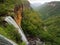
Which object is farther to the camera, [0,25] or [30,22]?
[30,22]

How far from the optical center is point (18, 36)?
2062 cm

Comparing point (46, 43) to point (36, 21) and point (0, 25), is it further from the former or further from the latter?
point (0, 25)

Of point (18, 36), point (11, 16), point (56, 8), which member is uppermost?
point (56, 8)

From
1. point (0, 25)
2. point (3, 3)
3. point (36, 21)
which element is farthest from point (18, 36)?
point (36, 21)

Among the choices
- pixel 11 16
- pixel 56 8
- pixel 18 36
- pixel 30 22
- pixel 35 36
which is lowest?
pixel 18 36

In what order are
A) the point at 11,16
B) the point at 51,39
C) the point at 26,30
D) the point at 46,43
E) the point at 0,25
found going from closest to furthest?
the point at 0,25, the point at 11,16, the point at 26,30, the point at 46,43, the point at 51,39

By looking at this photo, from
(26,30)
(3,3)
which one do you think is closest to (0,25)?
(3,3)

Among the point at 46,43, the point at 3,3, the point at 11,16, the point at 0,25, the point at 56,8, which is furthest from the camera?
the point at 56,8

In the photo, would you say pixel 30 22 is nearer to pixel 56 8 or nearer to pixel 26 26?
pixel 26 26

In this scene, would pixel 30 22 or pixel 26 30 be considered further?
pixel 30 22

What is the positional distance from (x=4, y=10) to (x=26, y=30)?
7.74 meters

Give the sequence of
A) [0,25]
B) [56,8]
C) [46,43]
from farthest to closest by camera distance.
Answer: [56,8]
[46,43]
[0,25]

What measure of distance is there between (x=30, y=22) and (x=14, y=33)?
11753mm

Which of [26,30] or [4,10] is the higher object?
[26,30]
